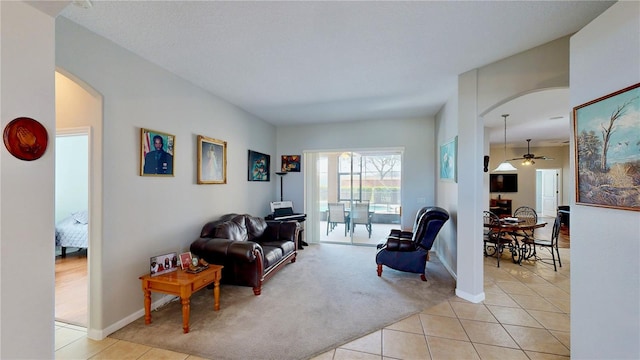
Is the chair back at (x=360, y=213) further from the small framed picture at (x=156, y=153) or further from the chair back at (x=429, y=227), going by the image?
the small framed picture at (x=156, y=153)

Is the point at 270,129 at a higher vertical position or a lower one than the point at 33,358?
higher

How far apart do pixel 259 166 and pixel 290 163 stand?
946 mm

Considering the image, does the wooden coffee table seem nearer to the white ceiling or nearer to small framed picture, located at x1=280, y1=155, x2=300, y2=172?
the white ceiling

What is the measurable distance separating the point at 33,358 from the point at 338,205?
534 centimetres

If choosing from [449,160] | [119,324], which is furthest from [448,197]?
[119,324]

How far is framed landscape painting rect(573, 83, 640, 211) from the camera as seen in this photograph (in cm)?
140

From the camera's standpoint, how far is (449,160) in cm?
395

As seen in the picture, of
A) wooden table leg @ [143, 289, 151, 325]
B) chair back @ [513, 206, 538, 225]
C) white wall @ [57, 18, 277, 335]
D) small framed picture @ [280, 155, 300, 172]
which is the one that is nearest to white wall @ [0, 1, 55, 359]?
white wall @ [57, 18, 277, 335]

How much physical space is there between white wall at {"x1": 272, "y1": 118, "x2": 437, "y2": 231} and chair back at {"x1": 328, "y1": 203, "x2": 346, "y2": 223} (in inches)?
32.2

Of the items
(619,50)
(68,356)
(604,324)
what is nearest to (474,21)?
(619,50)

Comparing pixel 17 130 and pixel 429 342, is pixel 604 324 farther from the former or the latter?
pixel 17 130

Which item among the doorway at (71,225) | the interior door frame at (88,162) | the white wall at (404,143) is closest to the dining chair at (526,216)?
the white wall at (404,143)

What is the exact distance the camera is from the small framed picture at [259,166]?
4961 mm

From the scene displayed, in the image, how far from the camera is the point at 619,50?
149 cm
